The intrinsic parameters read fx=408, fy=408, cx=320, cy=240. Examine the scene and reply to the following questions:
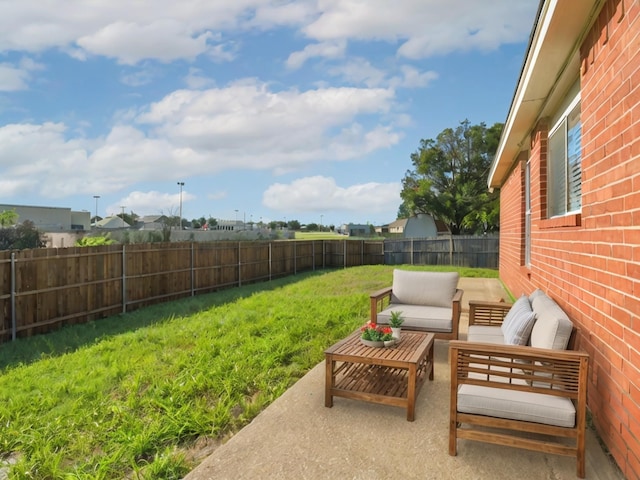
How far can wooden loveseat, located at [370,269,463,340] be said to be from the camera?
4902mm

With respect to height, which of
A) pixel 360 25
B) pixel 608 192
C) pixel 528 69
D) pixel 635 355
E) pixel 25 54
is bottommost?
pixel 635 355

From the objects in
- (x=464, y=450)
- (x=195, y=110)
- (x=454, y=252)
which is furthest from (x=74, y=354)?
(x=454, y=252)

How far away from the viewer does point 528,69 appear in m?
3.99

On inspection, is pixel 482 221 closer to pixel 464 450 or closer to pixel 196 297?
pixel 196 297

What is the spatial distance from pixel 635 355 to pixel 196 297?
9.85 m

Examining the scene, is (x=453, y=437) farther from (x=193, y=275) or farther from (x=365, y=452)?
(x=193, y=275)

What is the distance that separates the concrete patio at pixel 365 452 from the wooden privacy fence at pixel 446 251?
53.6 feet

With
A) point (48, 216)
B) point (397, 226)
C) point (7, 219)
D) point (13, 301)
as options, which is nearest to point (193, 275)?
point (13, 301)

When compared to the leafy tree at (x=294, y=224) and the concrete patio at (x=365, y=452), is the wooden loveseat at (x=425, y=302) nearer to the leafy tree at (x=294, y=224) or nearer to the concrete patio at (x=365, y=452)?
the concrete patio at (x=365, y=452)

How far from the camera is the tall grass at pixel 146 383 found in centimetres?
277

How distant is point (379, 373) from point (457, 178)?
25513 millimetres

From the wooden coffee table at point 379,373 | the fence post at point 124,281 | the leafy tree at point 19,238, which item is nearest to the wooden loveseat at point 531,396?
the wooden coffee table at point 379,373

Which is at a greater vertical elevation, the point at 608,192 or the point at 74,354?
the point at 608,192

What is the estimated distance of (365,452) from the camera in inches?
105
